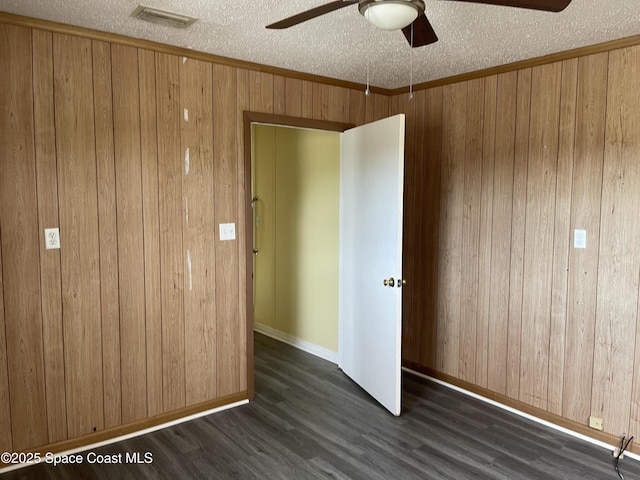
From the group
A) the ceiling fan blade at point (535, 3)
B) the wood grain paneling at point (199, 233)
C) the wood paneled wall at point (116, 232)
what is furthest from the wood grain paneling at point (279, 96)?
the ceiling fan blade at point (535, 3)

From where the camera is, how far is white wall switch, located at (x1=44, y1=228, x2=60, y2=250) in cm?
260

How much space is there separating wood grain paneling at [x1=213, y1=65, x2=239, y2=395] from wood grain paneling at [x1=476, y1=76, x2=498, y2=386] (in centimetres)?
162

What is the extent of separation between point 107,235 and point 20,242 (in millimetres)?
440

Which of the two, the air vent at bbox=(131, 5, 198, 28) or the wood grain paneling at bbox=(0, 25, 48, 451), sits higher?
the air vent at bbox=(131, 5, 198, 28)

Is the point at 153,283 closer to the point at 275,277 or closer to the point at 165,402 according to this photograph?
the point at 165,402

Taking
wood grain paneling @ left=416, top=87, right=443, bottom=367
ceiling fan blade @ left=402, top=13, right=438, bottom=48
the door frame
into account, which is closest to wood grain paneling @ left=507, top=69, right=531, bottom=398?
wood grain paneling @ left=416, top=87, right=443, bottom=367

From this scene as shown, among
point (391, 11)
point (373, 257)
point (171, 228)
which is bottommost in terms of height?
point (373, 257)

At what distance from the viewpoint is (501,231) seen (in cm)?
337

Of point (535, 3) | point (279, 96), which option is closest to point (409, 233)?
point (279, 96)

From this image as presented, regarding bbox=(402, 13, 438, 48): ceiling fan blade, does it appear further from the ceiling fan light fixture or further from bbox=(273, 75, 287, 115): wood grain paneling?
bbox=(273, 75, 287, 115): wood grain paneling

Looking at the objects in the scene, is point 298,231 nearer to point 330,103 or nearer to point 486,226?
point 330,103

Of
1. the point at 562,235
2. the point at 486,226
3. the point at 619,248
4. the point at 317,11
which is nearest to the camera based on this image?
the point at 317,11

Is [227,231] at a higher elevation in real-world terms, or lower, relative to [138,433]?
higher

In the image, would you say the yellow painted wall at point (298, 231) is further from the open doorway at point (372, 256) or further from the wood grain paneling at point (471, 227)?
the wood grain paneling at point (471, 227)
